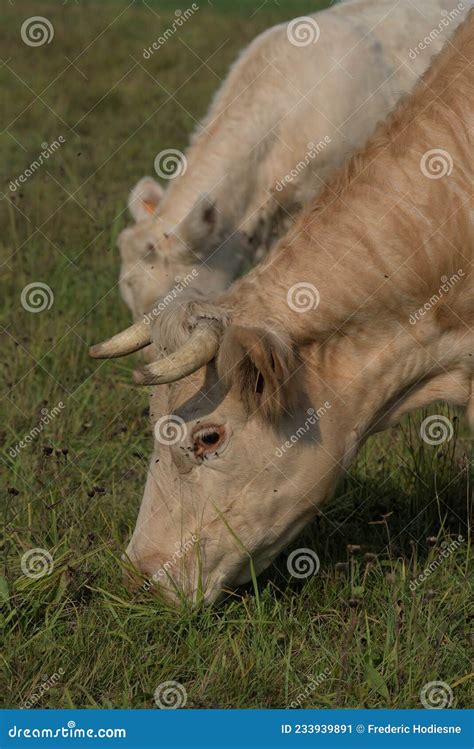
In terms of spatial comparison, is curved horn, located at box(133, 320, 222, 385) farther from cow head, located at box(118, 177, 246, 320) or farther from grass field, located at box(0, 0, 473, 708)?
cow head, located at box(118, 177, 246, 320)

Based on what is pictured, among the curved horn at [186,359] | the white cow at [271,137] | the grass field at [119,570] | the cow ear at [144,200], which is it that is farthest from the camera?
the cow ear at [144,200]

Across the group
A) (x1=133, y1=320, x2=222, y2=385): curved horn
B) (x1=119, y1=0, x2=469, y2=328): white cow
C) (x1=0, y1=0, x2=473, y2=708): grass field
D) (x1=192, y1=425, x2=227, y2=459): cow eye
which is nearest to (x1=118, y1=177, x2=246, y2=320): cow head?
(x1=119, y1=0, x2=469, y2=328): white cow

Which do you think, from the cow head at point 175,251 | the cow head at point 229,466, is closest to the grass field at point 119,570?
the cow head at point 229,466

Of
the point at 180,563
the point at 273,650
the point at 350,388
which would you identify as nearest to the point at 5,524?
the point at 180,563

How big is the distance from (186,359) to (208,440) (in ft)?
1.39

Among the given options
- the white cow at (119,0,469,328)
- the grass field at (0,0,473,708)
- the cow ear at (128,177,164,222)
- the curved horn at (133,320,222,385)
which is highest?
the white cow at (119,0,469,328)

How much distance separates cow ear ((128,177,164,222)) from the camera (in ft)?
27.0

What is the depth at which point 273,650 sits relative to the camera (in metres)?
4.59

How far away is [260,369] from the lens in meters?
4.22

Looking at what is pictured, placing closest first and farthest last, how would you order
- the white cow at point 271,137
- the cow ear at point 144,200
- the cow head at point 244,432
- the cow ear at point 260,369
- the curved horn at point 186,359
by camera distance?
1. the curved horn at point 186,359
2. the cow ear at point 260,369
3. the cow head at point 244,432
4. the white cow at point 271,137
5. the cow ear at point 144,200

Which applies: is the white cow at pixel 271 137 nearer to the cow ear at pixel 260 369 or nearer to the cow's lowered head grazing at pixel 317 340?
the cow's lowered head grazing at pixel 317 340

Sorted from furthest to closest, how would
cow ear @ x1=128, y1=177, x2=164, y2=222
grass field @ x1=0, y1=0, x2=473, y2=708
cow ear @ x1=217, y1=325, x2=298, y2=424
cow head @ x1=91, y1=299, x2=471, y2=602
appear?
1. cow ear @ x1=128, y1=177, x2=164, y2=222
2. grass field @ x1=0, y1=0, x2=473, y2=708
3. cow head @ x1=91, y1=299, x2=471, y2=602
4. cow ear @ x1=217, y1=325, x2=298, y2=424

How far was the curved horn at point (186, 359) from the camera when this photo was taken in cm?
410

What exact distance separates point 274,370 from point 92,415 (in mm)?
2738
